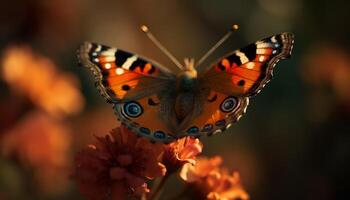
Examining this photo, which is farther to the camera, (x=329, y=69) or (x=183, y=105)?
(x=329, y=69)

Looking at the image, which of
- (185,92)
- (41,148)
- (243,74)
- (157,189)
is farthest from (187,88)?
(41,148)

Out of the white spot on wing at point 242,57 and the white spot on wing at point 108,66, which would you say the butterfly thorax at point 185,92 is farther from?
the white spot on wing at point 108,66

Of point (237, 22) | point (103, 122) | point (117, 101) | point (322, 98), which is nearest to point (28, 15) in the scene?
point (103, 122)

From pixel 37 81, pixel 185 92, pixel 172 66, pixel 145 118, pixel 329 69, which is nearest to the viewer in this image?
pixel 145 118

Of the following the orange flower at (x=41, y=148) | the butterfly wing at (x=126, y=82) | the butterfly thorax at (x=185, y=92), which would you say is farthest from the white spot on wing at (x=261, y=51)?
the orange flower at (x=41, y=148)

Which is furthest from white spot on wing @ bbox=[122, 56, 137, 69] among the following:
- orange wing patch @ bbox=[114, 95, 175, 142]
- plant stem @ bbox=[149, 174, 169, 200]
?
plant stem @ bbox=[149, 174, 169, 200]

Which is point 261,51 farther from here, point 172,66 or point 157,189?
point 172,66

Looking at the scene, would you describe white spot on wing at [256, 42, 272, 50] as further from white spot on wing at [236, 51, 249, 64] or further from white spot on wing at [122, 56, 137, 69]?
white spot on wing at [122, 56, 137, 69]

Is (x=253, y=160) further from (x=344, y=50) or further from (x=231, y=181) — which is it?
(x=231, y=181)
